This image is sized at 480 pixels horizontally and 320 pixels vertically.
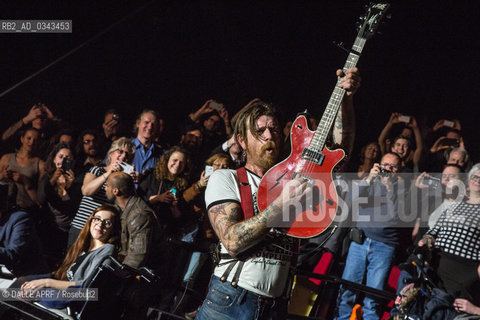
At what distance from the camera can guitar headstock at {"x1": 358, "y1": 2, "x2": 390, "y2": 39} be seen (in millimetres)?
2084

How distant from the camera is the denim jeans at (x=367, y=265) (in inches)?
184

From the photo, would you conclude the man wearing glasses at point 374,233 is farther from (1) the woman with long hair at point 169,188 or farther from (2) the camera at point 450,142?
(1) the woman with long hair at point 169,188

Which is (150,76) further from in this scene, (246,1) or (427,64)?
(427,64)

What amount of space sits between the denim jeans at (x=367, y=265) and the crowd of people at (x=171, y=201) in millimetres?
11

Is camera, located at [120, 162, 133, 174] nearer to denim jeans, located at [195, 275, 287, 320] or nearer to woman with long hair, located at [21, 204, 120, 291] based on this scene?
woman with long hair, located at [21, 204, 120, 291]

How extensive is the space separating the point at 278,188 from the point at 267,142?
296 millimetres

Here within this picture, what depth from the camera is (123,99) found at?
664 cm

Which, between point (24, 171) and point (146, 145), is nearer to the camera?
point (24, 171)

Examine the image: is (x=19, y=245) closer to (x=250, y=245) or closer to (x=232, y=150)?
(x=232, y=150)

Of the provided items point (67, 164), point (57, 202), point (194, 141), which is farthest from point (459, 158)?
point (57, 202)

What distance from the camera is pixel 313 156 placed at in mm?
1956

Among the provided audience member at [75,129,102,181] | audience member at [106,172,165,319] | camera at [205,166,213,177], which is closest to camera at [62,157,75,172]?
audience member at [75,129,102,181]

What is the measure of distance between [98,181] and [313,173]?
137 inches

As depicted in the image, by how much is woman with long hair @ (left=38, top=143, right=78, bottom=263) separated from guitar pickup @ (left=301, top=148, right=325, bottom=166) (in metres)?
3.86
